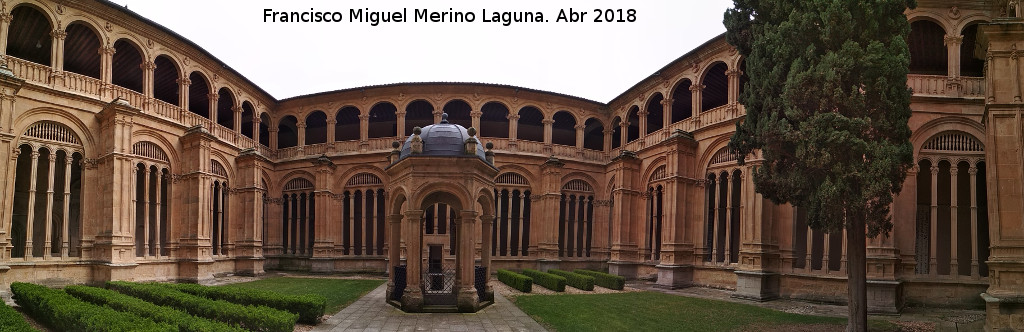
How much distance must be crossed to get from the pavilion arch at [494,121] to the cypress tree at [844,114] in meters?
25.9

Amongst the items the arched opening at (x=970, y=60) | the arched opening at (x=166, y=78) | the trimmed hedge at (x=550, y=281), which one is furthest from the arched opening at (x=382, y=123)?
the arched opening at (x=970, y=60)

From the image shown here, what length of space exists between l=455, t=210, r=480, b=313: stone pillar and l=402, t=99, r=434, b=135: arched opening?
22.5 meters

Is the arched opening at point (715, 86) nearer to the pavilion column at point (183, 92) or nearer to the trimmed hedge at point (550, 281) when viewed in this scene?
the trimmed hedge at point (550, 281)

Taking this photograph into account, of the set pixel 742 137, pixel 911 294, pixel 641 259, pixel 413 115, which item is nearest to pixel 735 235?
pixel 641 259

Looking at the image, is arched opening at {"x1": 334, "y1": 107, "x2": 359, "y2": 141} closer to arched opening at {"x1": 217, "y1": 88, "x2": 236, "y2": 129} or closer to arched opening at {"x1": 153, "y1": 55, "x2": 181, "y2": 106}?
arched opening at {"x1": 217, "y1": 88, "x2": 236, "y2": 129}

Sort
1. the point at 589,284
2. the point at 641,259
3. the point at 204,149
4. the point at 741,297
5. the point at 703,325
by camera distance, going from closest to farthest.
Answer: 1. the point at 703,325
2. the point at 741,297
3. the point at 589,284
4. the point at 204,149
5. the point at 641,259

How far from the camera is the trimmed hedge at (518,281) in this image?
25766 mm

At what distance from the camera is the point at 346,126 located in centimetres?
4378

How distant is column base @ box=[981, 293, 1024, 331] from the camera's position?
13555 mm

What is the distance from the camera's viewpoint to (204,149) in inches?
1174

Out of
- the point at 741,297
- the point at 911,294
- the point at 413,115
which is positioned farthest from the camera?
the point at 413,115

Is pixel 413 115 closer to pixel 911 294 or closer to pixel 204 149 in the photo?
pixel 204 149

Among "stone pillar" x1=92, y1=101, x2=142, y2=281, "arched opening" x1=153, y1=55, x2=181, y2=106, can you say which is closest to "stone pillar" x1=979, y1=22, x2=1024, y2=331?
"stone pillar" x1=92, y1=101, x2=142, y2=281

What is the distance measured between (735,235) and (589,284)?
9302mm
